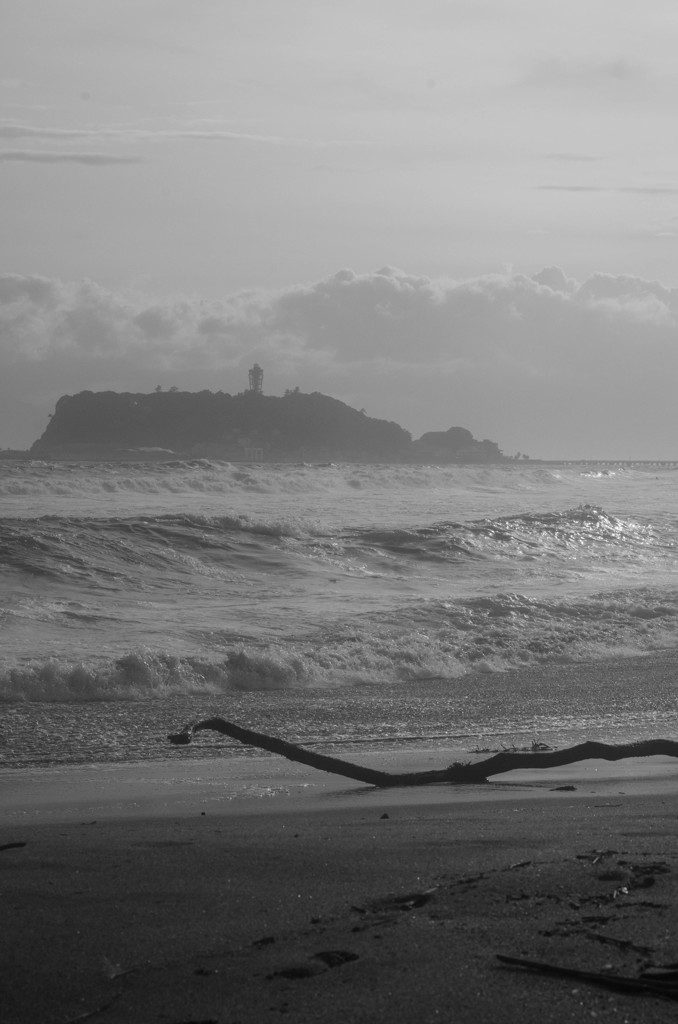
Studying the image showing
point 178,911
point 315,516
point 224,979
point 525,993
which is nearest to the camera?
point 525,993

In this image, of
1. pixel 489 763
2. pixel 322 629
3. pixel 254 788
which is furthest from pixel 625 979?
pixel 322 629

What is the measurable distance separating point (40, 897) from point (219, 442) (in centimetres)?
7941

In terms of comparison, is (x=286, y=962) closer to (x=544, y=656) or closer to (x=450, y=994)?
(x=450, y=994)

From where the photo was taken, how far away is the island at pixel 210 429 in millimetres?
79625

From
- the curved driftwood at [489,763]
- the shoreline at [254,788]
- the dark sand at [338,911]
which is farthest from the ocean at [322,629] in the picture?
the dark sand at [338,911]

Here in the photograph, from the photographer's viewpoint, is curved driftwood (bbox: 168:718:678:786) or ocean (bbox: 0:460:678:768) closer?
curved driftwood (bbox: 168:718:678:786)

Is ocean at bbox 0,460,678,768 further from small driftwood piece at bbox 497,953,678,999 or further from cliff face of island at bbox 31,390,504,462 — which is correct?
cliff face of island at bbox 31,390,504,462

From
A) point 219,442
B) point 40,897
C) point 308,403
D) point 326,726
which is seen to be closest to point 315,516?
point 326,726

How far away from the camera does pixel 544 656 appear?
11.1 m

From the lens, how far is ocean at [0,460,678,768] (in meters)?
7.48

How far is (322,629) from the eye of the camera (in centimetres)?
1119

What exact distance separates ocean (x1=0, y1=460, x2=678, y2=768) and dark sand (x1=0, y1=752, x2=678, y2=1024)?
96.5 inches

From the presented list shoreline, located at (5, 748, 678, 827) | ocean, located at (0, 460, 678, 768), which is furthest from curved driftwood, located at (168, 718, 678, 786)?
ocean, located at (0, 460, 678, 768)

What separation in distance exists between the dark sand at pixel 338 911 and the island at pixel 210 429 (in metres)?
67.1
